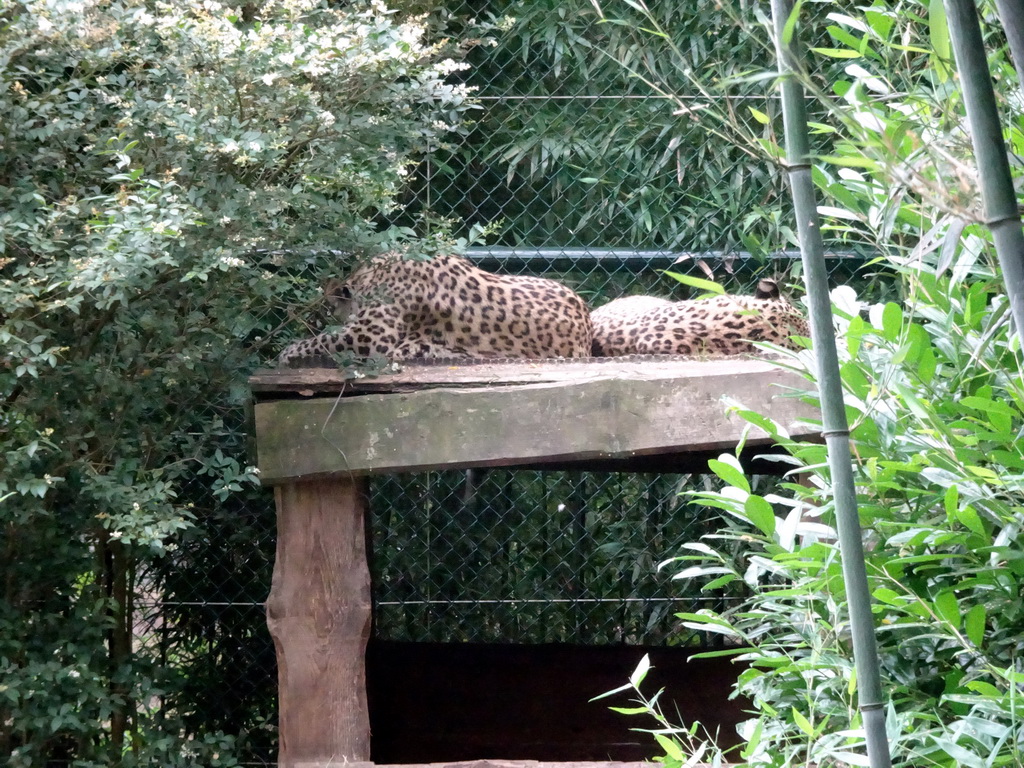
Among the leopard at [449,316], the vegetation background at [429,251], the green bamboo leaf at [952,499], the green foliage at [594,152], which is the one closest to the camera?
the green bamboo leaf at [952,499]

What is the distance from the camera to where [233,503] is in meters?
4.46

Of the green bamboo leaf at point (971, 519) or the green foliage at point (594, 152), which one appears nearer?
the green bamboo leaf at point (971, 519)

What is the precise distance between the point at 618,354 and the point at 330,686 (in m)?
1.43

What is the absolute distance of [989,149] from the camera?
3.20 feet

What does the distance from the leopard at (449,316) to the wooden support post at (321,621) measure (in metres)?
0.47

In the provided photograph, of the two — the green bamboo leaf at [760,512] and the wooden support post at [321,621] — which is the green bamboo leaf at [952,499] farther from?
the wooden support post at [321,621]

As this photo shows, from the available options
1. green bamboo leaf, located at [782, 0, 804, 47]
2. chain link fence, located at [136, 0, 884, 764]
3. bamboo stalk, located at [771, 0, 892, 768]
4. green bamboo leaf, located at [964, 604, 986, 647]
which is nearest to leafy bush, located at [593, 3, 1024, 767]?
green bamboo leaf, located at [964, 604, 986, 647]

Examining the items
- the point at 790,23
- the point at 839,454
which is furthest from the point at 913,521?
the point at 790,23

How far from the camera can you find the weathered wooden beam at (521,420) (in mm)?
2920

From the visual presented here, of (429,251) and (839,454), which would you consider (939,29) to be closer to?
(839,454)

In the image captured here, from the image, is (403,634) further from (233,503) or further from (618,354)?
(618,354)

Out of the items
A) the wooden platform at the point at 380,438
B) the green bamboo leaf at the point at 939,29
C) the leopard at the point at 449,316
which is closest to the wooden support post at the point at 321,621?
the wooden platform at the point at 380,438

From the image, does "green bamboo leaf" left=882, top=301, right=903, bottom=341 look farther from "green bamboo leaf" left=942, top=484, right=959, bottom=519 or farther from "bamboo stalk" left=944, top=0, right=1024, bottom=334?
"bamboo stalk" left=944, top=0, right=1024, bottom=334

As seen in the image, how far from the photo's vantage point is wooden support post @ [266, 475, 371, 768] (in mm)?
2998
